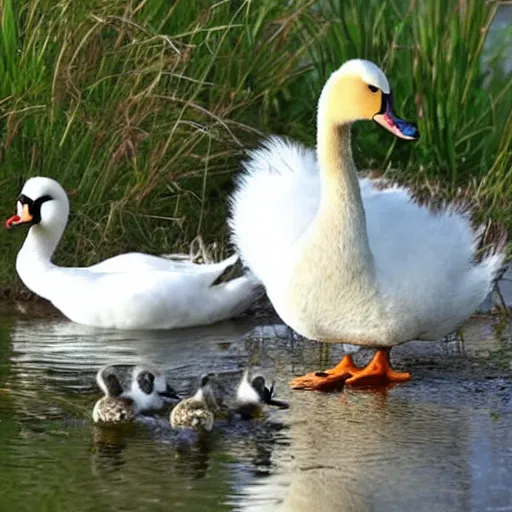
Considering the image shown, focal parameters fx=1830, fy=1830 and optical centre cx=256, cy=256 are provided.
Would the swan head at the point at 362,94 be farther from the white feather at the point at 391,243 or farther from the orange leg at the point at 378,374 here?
the orange leg at the point at 378,374

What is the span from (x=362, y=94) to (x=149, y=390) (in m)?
1.57

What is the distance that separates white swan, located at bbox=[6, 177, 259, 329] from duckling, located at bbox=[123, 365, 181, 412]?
1890mm

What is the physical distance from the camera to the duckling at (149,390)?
7.30 metres

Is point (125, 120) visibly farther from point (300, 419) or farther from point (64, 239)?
point (300, 419)

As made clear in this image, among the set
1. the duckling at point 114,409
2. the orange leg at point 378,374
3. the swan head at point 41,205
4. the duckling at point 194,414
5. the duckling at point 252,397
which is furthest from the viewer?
the swan head at point 41,205

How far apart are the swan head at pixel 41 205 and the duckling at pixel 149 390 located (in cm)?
239

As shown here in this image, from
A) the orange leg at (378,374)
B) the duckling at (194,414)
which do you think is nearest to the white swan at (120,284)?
the orange leg at (378,374)

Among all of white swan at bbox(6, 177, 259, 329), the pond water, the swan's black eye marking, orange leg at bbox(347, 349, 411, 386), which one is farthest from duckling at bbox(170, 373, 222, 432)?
the swan's black eye marking

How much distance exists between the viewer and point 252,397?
7223mm

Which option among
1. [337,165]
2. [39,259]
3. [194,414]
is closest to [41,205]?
[39,259]

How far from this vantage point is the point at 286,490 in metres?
6.07

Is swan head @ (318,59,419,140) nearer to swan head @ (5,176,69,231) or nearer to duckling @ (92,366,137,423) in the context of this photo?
duckling @ (92,366,137,423)

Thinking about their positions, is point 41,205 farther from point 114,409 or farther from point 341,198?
point 114,409

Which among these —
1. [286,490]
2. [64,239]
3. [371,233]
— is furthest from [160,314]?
[286,490]
